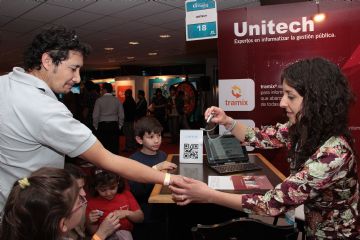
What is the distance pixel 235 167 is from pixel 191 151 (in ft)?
1.13

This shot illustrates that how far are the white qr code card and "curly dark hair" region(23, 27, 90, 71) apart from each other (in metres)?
1.03

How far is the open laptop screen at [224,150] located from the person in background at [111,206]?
59 cm

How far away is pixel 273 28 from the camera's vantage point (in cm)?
313

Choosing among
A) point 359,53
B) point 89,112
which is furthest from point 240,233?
point 89,112

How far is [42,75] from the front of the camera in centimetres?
146

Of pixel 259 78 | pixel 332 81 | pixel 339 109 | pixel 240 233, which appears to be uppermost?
pixel 259 78

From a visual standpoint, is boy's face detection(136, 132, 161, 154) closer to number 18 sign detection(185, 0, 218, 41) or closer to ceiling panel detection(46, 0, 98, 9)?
number 18 sign detection(185, 0, 218, 41)

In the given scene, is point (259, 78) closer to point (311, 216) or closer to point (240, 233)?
point (311, 216)

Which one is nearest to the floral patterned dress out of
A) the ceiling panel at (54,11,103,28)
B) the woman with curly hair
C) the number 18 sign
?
the woman with curly hair

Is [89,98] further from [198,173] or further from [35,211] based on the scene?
[35,211]

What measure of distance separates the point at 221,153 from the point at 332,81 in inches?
39.1

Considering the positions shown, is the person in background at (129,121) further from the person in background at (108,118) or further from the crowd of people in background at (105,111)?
the person in background at (108,118)

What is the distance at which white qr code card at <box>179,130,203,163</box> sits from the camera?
2.19m

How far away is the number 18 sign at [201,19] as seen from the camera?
3.43 metres
